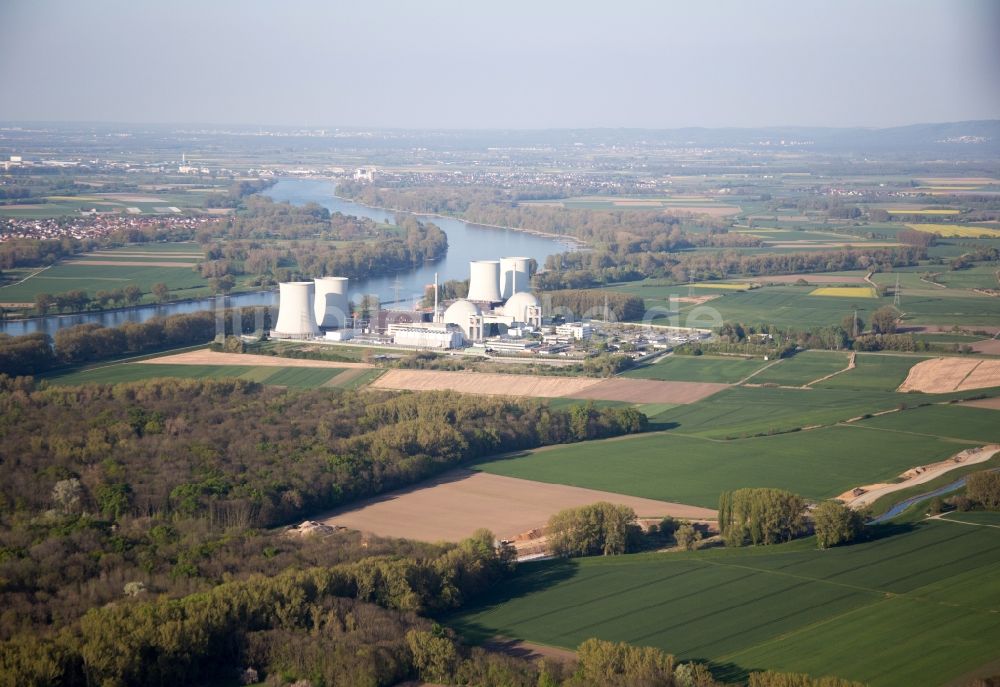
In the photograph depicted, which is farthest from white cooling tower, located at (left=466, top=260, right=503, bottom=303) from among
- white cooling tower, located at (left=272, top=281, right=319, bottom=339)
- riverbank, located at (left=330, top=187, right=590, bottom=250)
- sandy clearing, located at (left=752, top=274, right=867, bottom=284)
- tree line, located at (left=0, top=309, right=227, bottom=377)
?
riverbank, located at (left=330, top=187, right=590, bottom=250)

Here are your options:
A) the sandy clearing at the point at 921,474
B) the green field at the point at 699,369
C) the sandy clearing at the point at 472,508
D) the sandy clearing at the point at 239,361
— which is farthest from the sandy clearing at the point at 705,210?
the sandy clearing at the point at 472,508

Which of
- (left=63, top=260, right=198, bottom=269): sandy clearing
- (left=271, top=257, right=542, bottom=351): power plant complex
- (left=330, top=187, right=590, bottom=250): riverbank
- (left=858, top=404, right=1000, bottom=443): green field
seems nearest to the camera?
(left=858, top=404, right=1000, bottom=443): green field

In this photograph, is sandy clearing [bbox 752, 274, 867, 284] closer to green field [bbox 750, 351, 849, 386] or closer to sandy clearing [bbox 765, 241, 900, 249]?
sandy clearing [bbox 765, 241, 900, 249]

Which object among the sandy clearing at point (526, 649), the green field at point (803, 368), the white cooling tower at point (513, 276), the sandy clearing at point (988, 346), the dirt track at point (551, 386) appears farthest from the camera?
the white cooling tower at point (513, 276)

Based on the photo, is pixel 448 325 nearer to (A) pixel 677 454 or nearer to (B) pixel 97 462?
(A) pixel 677 454

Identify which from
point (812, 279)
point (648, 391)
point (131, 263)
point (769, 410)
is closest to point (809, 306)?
point (812, 279)

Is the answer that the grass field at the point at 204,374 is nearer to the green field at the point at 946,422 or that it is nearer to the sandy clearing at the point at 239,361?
the sandy clearing at the point at 239,361

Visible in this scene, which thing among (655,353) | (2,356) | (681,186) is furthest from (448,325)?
(681,186)
